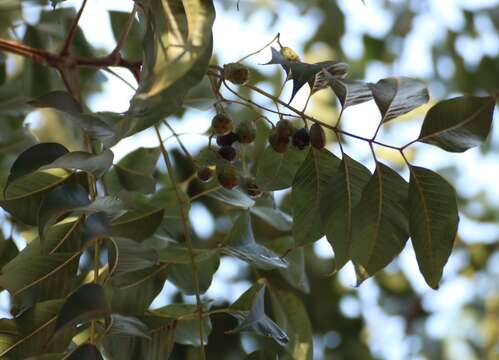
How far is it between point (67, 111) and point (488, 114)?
0.44 m

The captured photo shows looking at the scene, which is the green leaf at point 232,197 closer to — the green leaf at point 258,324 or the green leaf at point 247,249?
the green leaf at point 247,249

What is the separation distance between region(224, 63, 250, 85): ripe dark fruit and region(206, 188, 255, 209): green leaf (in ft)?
0.65

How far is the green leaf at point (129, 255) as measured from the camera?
0.94 m

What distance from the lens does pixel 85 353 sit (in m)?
0.92

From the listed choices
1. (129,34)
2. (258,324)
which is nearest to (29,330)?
(258,324)

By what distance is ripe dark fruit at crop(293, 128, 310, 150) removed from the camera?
3.36 feet

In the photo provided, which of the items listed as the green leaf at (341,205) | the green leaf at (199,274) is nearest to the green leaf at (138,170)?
the green leaf at (199,274)

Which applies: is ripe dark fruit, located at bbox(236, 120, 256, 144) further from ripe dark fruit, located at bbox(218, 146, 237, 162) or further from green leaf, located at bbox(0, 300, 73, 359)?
green leaf, located at bbox(0, 300, 73, 359)

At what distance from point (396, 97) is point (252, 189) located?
0.76 ft

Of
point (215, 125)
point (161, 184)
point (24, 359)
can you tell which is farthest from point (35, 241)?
point (161, 184)

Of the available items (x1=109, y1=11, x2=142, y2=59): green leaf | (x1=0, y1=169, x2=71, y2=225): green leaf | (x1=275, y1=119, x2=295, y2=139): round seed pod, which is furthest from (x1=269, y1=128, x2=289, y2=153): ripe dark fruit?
(x1=109, y1=11, x2=142, y2=59): green leaf

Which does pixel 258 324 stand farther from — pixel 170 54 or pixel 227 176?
pixel 170 54

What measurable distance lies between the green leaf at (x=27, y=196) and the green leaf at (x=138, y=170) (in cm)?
20

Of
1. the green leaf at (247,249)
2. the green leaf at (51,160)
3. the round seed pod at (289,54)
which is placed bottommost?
the green leaf at (247,249)
